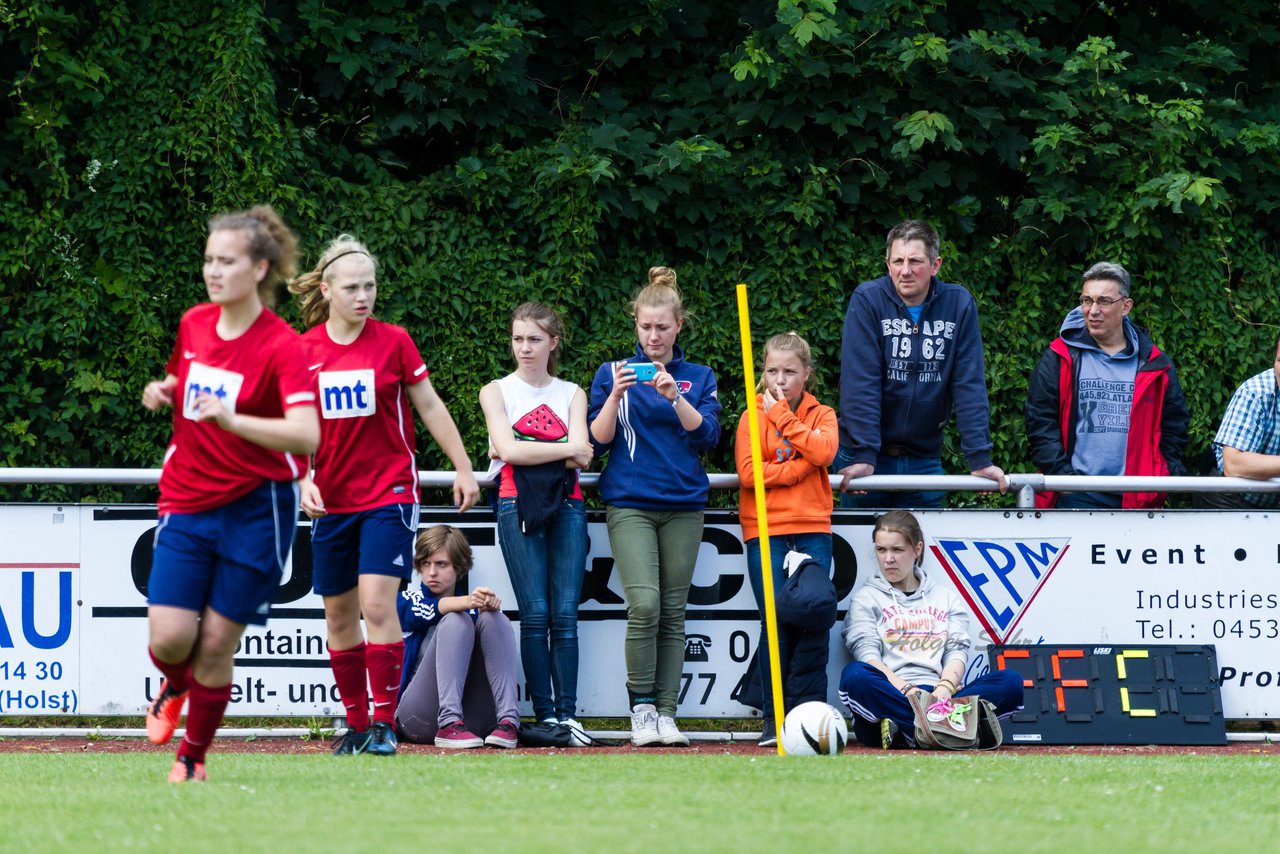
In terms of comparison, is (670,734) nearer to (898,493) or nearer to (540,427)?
(540,427)

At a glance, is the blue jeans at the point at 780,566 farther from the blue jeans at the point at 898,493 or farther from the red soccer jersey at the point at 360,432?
the red soccer jersey at the point at 360,432

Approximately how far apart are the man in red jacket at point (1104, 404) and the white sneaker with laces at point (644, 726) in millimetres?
2562

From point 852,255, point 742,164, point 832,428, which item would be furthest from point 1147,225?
point 832,428

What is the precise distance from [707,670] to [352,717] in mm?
2104

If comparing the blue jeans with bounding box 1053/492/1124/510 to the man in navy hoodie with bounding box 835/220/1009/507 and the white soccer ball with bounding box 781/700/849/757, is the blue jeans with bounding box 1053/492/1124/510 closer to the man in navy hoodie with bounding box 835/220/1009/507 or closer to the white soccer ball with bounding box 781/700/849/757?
the man in navy hoodie with bounding box 835/220/1009/507

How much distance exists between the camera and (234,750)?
309 inches

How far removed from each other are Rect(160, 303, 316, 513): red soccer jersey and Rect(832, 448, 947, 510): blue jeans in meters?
3.73

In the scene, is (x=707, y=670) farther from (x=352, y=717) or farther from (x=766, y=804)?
(x=766, y=804)

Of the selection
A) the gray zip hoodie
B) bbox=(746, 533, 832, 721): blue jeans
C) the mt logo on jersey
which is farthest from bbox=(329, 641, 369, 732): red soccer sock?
the gray zip hoodie

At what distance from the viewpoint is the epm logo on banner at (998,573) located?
27.6 ft

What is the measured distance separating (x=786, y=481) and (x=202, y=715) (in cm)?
338

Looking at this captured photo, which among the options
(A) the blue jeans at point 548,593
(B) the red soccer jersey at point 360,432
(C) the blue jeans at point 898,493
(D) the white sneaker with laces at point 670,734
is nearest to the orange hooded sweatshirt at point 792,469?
(C) the blue jeans at point 898,493

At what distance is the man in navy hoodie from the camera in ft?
27.7

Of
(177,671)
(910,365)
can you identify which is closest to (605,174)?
(910,365)
